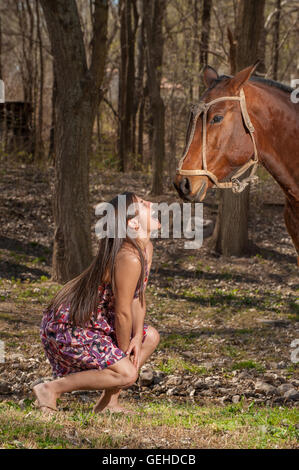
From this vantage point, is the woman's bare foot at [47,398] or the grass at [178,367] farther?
the grass at [178,367]

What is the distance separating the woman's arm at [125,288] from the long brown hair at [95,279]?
5cm

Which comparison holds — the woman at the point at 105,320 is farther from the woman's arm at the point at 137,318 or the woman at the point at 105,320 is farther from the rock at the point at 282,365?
the rock at the point at 282,365

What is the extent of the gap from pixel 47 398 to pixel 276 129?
229cm

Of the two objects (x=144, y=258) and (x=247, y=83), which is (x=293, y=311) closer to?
(x=144, y=258)

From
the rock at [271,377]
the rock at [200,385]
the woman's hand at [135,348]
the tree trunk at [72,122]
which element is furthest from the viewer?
the tree trunk at [72,122]

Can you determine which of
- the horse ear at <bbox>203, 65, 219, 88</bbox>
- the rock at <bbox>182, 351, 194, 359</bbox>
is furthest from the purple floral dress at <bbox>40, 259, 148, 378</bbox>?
the rock at <bbox>182, 351, 194, 359</bbox>

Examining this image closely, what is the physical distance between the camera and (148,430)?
378cm

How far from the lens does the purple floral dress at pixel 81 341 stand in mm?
4078

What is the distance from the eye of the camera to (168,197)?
1273 centimetres

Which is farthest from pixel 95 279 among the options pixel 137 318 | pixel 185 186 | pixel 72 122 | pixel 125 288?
pixel 72 122

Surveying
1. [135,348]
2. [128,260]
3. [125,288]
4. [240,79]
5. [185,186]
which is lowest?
[135,348]

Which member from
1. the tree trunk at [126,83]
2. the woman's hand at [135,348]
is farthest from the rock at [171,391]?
the tree trunk at [126,83]

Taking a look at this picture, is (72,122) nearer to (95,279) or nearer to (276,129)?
(95,279)
